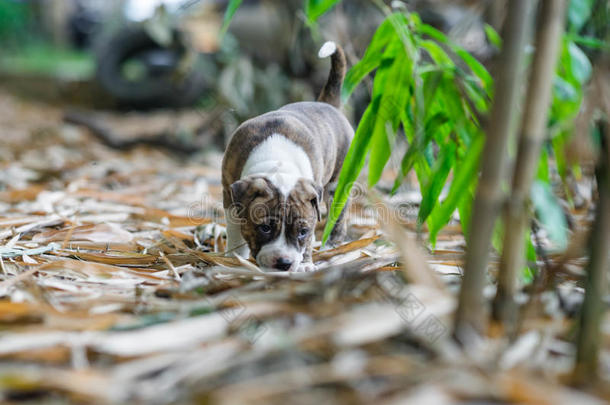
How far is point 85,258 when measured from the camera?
2551 mm

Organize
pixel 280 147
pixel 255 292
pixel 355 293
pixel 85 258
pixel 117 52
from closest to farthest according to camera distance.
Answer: pixel 355 293
pixel 255 292
pixel 85 258
pixel 280 147
pixel 117 52

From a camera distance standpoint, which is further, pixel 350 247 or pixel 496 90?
pixel 350 247

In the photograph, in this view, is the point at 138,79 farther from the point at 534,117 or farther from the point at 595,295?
the point at 595,295

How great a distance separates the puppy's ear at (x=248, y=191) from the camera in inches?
112

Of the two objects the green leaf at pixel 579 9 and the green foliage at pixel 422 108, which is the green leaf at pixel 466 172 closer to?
the green foliage at pixel 422 108

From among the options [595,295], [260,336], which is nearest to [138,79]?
[260,336]

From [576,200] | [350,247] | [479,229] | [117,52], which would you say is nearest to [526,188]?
[479,229]

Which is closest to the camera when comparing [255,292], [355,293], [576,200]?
[355,293]

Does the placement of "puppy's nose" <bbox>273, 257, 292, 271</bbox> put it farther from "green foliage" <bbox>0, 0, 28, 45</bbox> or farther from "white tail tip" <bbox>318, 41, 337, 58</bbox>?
"green foliage" <bbox>0, 0, 28, 45</bbox>

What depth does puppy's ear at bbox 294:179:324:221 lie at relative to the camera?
116 inches

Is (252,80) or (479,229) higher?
(252,80)

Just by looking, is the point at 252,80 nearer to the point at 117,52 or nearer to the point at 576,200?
the point at 117,52

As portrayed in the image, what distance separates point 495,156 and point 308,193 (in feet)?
5.36

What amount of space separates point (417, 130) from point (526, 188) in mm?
656
